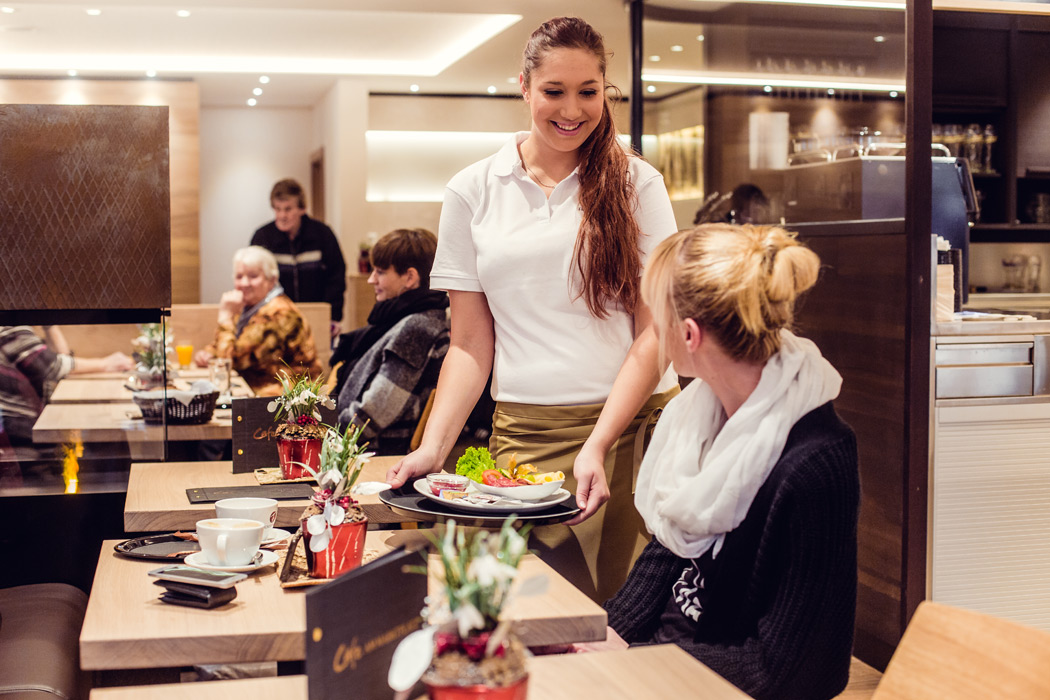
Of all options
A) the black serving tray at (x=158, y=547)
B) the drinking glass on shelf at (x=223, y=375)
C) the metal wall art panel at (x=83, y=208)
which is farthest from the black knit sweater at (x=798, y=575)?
the drinking glass on shelf at (x=223, y=375)

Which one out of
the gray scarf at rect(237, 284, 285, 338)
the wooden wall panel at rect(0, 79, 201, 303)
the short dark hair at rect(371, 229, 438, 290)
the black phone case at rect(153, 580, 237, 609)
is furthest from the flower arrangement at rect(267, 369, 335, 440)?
the wooden wall panel at rect(0, 79, 201, 303)

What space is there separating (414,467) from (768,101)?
4.72 metres

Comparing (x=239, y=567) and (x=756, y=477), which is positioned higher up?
(x=756, y=477)

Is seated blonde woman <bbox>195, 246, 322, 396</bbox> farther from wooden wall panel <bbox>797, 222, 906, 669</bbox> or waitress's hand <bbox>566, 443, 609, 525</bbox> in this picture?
waitress's hand <bbox>566, 443, 609, 525</bbox>

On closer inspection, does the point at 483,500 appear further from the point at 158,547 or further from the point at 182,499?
the point at 182,499

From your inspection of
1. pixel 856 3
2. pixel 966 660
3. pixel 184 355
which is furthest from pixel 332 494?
pixel 856 3

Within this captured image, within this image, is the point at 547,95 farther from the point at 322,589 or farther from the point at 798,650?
the point at 322,589

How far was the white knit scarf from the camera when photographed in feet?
4.65

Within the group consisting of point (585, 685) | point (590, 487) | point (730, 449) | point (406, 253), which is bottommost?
point (585, 685)

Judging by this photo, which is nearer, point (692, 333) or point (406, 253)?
point (692, 333)

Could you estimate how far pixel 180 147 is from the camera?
31.5 feet

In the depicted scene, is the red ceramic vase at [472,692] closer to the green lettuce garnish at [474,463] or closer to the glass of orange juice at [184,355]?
the green lettuce garnish at [474,463]

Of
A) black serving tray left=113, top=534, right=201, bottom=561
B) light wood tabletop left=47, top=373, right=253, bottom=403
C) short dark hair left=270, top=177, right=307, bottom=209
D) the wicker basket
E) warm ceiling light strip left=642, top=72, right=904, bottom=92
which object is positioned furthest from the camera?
short dark hair left=270, top=177, right=307, bottom=209

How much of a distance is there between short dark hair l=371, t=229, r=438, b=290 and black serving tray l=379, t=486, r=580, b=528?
6.68ft
